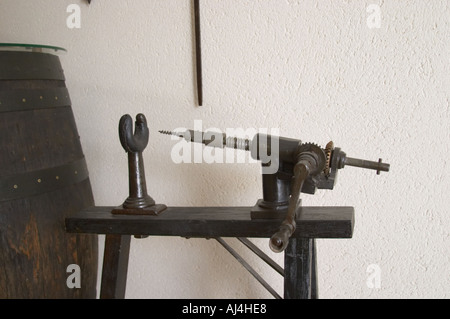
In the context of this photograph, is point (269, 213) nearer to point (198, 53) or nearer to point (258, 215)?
point (258, 215)

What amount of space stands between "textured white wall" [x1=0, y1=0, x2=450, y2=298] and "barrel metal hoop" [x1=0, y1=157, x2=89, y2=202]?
10.6 inches

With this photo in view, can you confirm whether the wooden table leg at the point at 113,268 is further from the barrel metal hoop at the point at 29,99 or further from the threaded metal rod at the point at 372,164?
the threaded metal rod at the point at 372,164

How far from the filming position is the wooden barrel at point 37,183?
114 centimetres

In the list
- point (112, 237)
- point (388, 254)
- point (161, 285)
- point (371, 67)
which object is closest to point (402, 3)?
point (371, 67)

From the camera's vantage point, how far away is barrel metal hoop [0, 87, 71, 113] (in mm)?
1138

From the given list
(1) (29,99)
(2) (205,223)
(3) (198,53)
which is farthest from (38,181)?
(3) (198,53)

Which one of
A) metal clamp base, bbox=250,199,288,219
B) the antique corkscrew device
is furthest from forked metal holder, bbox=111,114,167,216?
metal clamp base, bbox=250,199,288,219

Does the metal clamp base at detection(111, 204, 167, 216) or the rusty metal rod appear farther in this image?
the rusty metal rod

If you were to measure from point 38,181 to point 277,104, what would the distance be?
69 centimetres

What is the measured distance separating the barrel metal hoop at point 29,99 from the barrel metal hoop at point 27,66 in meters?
0.04

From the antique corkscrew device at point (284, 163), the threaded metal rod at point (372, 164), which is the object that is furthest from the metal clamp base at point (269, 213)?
the threaded metal rod at point (372, 164)

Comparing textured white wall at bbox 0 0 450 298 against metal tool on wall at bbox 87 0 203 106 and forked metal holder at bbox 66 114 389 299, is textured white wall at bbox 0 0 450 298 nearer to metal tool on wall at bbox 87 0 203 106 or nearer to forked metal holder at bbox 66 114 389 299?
metal tool on wall at bbox 87 0 203 106

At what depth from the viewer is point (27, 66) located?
1.19m
